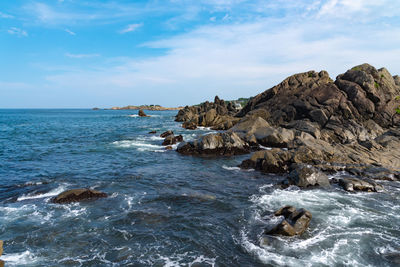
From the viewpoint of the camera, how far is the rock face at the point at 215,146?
33.0 m

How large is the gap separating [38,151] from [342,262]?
37.5m

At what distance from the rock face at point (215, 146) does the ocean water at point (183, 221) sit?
804 cm

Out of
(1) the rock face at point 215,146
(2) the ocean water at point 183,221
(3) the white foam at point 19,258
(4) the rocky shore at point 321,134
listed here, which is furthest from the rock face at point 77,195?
(1) the rock face at point 215,146

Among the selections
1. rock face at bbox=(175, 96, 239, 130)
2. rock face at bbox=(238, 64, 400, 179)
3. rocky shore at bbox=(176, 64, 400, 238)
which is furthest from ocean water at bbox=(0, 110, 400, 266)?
rock face at bbox=(175, 96, 239, 130)

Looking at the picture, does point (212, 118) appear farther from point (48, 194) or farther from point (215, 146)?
point (48, 194)

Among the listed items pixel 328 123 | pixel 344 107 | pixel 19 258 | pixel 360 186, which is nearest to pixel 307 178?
pixel 360 186

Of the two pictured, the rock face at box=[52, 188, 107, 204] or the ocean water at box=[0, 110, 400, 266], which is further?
the rock face at box=[52, 188, 107, 204]

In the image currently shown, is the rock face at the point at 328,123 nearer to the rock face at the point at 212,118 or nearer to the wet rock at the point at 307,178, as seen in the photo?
the wet rock at the point at 307,178

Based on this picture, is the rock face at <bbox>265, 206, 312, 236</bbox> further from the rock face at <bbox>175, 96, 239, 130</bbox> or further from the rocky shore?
the rock face at <bbox>175, 96, 239, 130</bbox>

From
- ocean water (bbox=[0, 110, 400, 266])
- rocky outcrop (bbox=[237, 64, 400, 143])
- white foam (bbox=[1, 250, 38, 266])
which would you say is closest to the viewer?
white foam (bbox=[1, 250, 38, 266])

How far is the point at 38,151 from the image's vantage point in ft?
114

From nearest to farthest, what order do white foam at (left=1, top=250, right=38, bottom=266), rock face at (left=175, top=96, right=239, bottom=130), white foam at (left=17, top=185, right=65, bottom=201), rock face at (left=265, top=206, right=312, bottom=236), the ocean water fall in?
white foam at (left=1, top=250, right=38, bottom=266) < the ocean water < rock face at (left=265, top=206, right=312, bottom=236) < white foam at (left=17, top=185, right=65, bottom=201) < rock face at (left=175, top=96, right=239, bottom=130)

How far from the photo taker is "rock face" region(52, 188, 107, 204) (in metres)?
16.8

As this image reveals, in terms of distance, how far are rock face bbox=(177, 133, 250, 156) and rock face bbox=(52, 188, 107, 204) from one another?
16.6 meters
